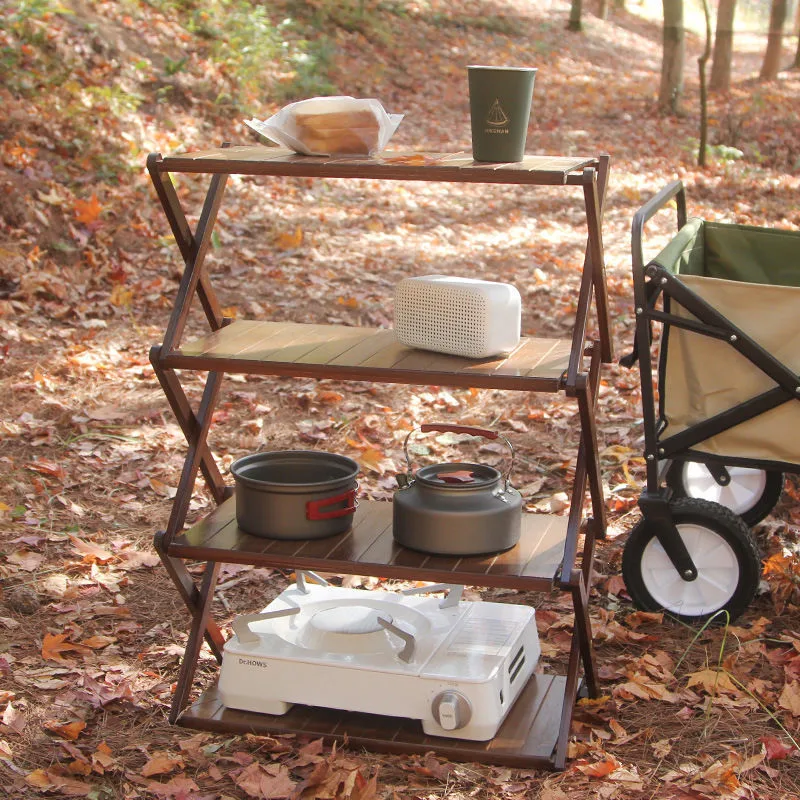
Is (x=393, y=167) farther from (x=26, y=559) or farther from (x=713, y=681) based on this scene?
(x=26, y=559)

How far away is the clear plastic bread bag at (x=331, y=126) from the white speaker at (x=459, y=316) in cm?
37

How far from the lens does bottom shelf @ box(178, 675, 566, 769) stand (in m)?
2.82

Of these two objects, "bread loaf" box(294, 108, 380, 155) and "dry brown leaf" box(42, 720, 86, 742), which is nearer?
"bread loaf" box(294, 108, 380, 155)

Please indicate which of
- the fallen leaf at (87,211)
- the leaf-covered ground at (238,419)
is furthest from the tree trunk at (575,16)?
the fallen leaf at (87,211)

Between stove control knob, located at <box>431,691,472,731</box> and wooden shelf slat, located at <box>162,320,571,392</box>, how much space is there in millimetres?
800

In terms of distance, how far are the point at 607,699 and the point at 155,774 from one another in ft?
4.06

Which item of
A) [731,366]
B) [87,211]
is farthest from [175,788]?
[87,211]

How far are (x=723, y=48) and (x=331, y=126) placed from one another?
556 inches

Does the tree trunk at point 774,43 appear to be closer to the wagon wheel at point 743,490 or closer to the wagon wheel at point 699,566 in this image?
the wagon wheel at point 743,490

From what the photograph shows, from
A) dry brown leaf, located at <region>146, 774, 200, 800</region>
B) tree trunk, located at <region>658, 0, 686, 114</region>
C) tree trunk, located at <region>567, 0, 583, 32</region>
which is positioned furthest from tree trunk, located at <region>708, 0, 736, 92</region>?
dry brown leaf, located at <region>146, 774, 200, 800</region>

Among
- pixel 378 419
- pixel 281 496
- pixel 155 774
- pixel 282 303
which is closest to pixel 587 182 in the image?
pixel 281 496

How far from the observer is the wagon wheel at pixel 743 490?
13.7 feet

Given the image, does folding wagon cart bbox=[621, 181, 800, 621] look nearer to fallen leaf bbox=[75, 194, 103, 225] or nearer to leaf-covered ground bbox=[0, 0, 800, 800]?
leaf-covered ground bbox=[0, 0, 800, 800]

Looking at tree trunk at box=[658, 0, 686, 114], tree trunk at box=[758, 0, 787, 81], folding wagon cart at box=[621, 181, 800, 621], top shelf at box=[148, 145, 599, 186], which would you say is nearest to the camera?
top shelf at box=[148, 145, 599, 186]
